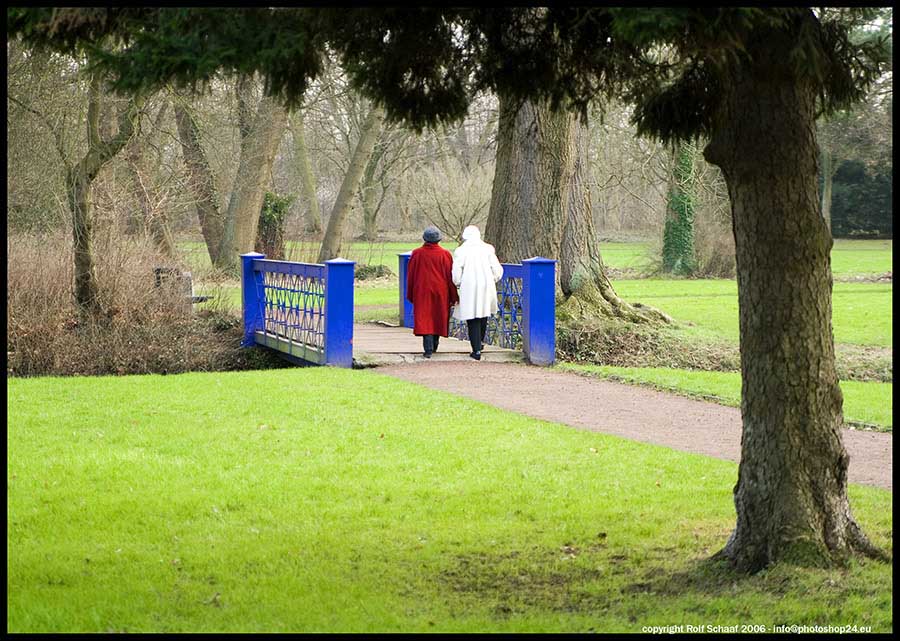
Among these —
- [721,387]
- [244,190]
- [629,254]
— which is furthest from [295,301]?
[629,254]

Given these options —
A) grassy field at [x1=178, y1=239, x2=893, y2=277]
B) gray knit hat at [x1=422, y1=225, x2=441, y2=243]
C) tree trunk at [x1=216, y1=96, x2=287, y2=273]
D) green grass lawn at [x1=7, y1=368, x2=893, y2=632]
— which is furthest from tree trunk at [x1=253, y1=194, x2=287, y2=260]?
green grass lawn at [x1=7, y1=368, x2=893, y2=632]

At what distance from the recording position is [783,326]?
5.56m

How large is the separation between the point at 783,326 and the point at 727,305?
20.7 m

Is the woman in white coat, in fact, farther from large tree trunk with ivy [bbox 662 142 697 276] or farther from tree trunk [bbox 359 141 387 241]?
tree trunk [bbox 359 141 387 241]

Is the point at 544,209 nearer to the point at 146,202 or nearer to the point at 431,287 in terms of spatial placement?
the point at 431,287

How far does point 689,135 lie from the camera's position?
6203mm

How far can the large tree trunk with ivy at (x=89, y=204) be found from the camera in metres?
16.0

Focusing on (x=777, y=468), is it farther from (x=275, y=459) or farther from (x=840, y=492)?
(x=275, y=459)

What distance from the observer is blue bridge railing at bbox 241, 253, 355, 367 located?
49.0 feet

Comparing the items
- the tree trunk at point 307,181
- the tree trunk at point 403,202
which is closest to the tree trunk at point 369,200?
the tree trunk at point 403,202

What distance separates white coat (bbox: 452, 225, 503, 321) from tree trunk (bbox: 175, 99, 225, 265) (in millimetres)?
5018

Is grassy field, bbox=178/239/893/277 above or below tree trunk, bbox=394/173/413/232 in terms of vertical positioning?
below

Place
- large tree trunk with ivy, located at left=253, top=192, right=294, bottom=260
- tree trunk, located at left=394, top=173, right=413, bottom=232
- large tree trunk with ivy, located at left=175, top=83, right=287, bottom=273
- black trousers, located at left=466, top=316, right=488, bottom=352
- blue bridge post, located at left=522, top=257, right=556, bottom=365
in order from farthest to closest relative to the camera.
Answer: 1. tree trunk, located at left=394, top=173, right=413, bottom=232
2. large tree trunk with ivy, located at left=253, top=192, right=294, bottom=260
3. large tree trunk with ivy, located at left=175, top=83, right=287, bottom=273
4. blue bridge post, located at left=522, top=257, right=556, bottom=365
5. black trousers, located at left=466, top=316, right=488, bottom=352

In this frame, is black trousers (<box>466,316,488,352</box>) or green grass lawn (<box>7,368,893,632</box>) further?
black trousers (<box>466,316,488,352</box>)
